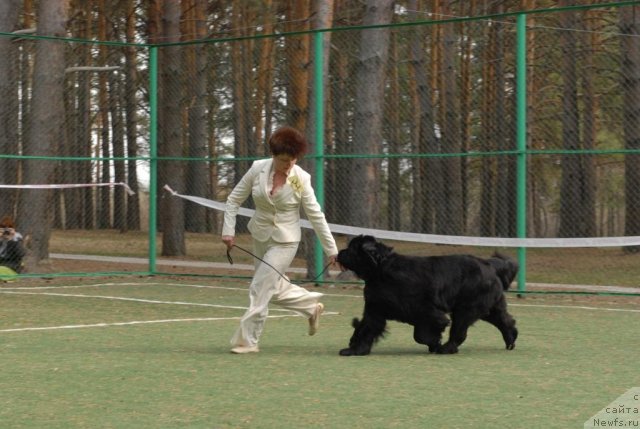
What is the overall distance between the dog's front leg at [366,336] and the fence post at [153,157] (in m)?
9.29

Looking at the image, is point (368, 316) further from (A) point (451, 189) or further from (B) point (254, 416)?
(A) point (451, 189)

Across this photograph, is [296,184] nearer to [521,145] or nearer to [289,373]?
[289,373]

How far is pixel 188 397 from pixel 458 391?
1549mm

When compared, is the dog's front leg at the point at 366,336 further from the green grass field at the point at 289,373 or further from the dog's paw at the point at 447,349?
the dog's paw at the point at 447,349

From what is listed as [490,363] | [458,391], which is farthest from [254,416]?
[490,363]

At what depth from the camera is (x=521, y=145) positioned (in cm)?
1473

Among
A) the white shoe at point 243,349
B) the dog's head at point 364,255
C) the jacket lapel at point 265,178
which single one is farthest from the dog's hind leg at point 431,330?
the jacket lapel at point 265,178

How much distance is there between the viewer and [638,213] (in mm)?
19078

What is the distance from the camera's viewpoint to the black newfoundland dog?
9.16m

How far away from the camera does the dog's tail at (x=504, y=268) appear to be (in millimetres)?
9539

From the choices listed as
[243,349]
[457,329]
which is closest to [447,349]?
[457,329]

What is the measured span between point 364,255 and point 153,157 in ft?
30.5

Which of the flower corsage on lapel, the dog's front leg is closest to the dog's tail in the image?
the dog's front leg

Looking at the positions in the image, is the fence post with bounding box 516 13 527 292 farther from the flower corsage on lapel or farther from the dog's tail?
the flower corsage on lapel
